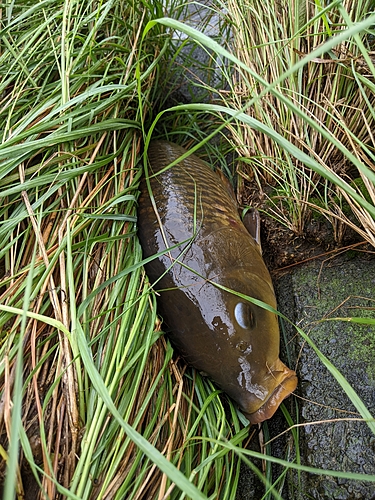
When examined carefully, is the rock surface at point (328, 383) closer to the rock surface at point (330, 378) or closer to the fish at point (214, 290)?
the rock surface at point (330, 378)

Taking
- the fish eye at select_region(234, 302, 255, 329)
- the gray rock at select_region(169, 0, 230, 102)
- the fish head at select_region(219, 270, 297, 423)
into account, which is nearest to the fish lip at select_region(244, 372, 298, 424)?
the fish head at select_region(219, 270, 297, 423)

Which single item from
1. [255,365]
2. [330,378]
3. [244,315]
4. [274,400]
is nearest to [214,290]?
[244,315]

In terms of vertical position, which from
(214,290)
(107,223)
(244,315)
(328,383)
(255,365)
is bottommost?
(328,383)

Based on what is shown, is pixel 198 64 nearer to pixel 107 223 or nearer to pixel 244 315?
pixel 107 223

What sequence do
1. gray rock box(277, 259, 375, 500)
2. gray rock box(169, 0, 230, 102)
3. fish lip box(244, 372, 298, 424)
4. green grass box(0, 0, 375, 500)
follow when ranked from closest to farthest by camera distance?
green grass box(0, 0, 375, 500) < gray rock box(277, 259, 375, 500) < fish lip box(244, 372, 298, 424) < gray rock box(169, 0, 230, 102)

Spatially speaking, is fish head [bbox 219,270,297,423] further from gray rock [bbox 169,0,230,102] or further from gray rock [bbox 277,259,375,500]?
gray rock [bbox 169,0,230,102]

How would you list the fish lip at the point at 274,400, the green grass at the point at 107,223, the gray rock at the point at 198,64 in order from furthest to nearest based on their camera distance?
the gray rock at the point at 198,64
the fish lip at the point at 274,400
the green grass at the point at 107,223

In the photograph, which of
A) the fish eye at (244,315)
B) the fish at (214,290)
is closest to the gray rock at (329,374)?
the fish at (214,290)
